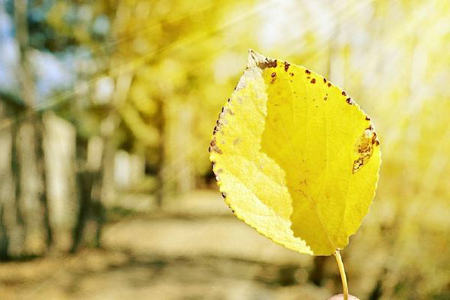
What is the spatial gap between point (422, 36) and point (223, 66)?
14.5 ft

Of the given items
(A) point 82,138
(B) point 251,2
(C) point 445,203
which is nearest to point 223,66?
(B) point 251,2

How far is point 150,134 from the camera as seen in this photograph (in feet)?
29.5

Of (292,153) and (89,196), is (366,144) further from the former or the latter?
(89,196)

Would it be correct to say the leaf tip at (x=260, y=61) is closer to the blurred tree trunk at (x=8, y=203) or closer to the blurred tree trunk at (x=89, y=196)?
the blurred tree trunk at (x=8, y=203)

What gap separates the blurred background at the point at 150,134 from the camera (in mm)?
3344

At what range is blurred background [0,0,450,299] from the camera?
3344 millimetres

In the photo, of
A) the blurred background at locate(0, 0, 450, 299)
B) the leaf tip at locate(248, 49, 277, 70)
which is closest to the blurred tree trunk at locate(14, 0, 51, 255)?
the blurred background at locate(0, 0, 450, 299)

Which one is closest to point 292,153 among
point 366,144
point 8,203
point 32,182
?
point 366,144

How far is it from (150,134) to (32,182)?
3.27 metres

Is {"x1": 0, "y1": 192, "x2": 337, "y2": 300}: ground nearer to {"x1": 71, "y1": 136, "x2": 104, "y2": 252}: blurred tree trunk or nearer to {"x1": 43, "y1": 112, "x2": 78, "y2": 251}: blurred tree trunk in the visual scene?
{"x1": 71, "y1": 136, "x2": 104, "y2": 252}: blurred tree trunk

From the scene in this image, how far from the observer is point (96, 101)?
21.5 feet

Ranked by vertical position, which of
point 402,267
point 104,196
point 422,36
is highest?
point 422,36

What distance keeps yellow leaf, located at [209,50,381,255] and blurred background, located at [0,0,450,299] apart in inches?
122

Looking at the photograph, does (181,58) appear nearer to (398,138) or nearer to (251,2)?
(251,2)
